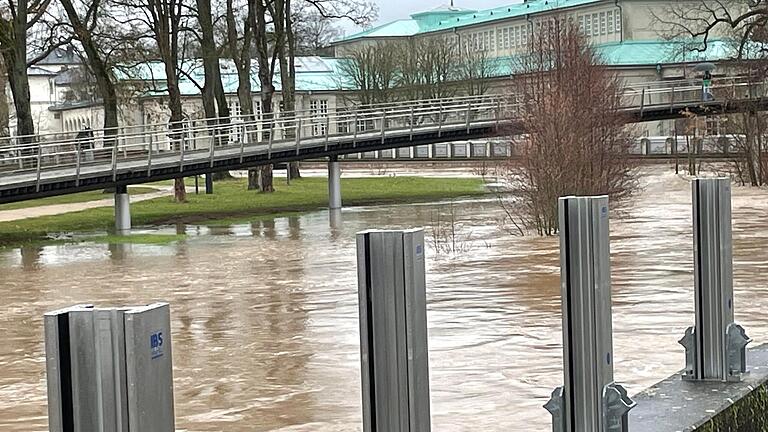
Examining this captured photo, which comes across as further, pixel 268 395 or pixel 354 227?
pixel 354 227

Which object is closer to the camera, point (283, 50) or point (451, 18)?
point (283, 50)

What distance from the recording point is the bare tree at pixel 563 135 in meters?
30.3

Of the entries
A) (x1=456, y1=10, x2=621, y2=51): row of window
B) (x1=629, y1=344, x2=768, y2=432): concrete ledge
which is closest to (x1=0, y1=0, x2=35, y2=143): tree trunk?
(x1=629, y1=344, x2=768, y2=432): concrete ledge

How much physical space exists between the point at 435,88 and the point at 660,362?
66.1 meters

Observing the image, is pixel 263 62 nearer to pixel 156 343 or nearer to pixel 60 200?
pixel 60 200

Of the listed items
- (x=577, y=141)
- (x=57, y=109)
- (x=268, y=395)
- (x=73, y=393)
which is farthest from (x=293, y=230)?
(x=57, y=109)

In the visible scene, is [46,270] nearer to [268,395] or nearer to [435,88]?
[268,395]

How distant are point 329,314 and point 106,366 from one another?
48.3 ft

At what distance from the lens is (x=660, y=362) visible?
1264 centimetres

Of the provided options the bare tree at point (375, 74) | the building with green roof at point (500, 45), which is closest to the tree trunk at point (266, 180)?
the building with green roof at point (500, 45)

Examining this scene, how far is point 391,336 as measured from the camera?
4.43m

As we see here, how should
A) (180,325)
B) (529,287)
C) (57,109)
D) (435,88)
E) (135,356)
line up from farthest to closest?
(57,109) < (435,88) < (529,287) < (180,325) < (135,356)

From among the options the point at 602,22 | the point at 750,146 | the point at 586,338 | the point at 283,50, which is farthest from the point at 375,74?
the point at 586,338

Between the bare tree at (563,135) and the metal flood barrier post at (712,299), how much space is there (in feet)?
73.7
